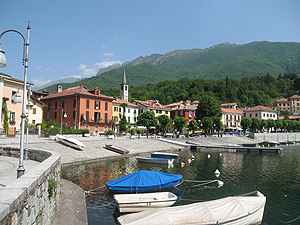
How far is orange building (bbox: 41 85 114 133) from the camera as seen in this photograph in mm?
54625

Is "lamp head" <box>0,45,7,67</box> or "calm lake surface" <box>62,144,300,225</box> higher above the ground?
"lamp head" <box>0,45,7,67</box>

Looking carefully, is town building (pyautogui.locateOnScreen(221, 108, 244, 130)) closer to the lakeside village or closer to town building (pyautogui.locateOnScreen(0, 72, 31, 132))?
the lakeside village

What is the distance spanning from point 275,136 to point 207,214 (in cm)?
8667

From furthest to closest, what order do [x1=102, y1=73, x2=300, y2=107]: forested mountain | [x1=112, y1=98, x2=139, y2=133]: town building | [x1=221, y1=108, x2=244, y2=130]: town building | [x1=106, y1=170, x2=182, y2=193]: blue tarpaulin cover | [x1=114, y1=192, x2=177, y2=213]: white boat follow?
[x1=102, y1=73, x2=300, y2=107]: forested mountain, [x1=221, y1=108, x2=244, y2=130]: town building, [x1=112, y1=98, x2=139, y2=133]: town building, [x1=106, y1=170, x2=182, y2=193]: blue tarpaulin cover, [x1=114, y1=192, x2=177, y2=213]: white boat

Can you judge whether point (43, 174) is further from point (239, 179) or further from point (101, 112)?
point (101, 112)

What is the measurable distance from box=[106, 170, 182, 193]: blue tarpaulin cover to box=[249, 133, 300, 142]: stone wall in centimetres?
7055

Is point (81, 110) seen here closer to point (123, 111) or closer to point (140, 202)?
point (123, 111)

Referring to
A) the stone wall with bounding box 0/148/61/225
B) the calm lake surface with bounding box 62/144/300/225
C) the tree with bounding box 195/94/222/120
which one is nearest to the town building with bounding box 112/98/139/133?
the tree with bounding box 195/94/222/120

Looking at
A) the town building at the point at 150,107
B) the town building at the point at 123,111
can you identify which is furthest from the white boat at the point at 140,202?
the town building at the point at 150,107

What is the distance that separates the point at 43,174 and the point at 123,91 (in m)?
91.0

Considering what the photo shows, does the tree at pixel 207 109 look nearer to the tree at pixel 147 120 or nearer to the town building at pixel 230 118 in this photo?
the town building at pixel 230 118

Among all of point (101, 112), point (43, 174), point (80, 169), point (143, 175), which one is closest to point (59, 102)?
point (101, 112)

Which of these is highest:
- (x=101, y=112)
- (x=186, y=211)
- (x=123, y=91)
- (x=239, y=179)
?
(x=123, y=91)

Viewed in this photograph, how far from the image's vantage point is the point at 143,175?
16.1 m
